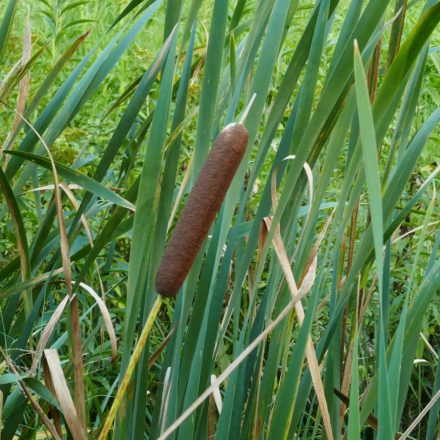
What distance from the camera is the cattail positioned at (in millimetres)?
769

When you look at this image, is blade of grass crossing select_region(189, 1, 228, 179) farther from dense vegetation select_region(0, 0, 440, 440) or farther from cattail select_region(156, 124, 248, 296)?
cattail select_region(156, 124, 248, 296)

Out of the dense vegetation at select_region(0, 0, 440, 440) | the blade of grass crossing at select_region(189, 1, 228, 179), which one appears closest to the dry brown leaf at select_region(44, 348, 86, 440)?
the dense vegetation at select_region(0, 0, 440, 440)

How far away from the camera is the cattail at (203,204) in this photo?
77 centimetres

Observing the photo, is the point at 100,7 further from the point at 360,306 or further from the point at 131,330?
the point at 131,330

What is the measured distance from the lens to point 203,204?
784 millimetres

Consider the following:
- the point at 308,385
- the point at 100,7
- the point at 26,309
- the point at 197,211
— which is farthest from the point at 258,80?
the point at 100,7

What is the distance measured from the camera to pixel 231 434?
47.8 inches

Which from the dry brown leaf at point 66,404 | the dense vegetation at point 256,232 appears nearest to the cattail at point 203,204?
the dense vegetation at point 256,232

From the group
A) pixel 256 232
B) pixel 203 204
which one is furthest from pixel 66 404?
pixel 203 204

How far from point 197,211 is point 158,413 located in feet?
1.74

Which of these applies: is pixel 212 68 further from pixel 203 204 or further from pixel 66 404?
pixel 66 404

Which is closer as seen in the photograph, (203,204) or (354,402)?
(203,204)

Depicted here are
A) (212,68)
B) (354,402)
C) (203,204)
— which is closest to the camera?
(203,204)

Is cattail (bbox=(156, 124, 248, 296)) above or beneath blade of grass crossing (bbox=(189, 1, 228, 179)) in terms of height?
beneath
